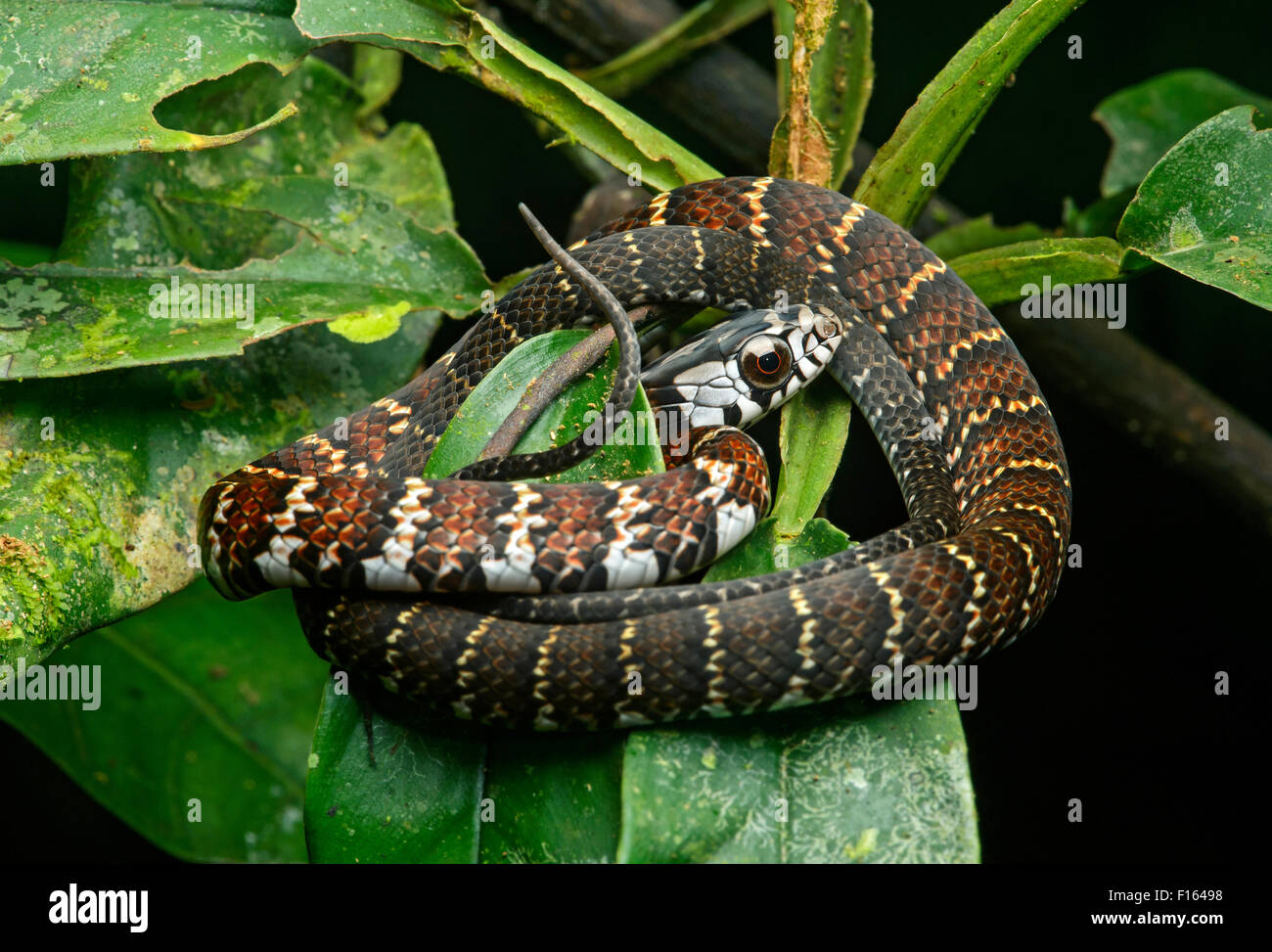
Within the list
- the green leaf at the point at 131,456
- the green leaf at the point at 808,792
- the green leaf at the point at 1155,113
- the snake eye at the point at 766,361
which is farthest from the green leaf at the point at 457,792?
the green leaf at the point at 1155,113

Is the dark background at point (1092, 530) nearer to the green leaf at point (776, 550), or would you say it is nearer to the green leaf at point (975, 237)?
the green leaf at point (975, 237)

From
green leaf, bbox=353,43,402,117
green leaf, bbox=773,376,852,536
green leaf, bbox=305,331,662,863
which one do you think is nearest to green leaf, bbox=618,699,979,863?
green leaf, bbox=305,331,662,863

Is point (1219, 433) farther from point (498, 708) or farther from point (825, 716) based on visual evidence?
point (498, 708)

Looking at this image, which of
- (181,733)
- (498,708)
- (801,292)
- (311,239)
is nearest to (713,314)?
→ (801,292)

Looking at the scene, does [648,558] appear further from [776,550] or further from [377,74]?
[377,74]

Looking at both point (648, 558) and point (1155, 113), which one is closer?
point (648, 558)

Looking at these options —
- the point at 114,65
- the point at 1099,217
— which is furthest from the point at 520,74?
the point at 1099,217
